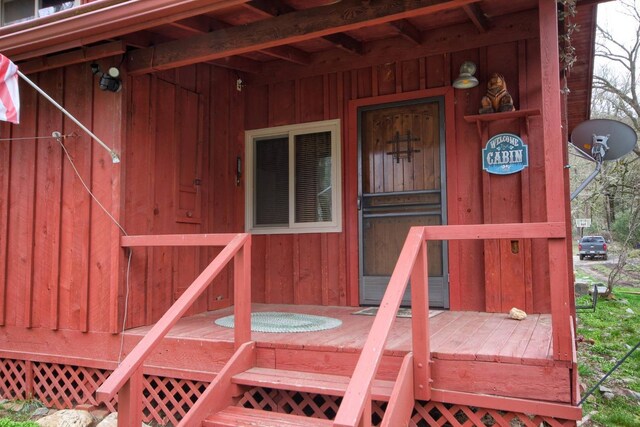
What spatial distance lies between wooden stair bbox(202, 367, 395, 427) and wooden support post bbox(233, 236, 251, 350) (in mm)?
216

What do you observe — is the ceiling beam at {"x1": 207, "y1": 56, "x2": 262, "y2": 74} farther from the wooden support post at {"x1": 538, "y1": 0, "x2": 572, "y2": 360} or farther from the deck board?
the wooden support post at {"x1": 538, "y1": 0, "x2": 572, "y2": 360}

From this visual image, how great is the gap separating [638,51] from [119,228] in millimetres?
16886

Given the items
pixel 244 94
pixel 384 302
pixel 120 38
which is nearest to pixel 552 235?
pixel 384 302

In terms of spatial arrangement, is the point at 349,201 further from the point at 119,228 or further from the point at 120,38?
the point at 120,38

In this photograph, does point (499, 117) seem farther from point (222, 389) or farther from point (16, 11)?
point (16, 11)

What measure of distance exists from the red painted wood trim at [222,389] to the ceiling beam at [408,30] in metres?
2.57

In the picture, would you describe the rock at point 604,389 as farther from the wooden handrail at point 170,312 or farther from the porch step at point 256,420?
the wooden handrail at point 170,312

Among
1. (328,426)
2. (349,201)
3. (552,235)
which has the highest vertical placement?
(349,201)

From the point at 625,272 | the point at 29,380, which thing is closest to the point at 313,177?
the point at 29,380

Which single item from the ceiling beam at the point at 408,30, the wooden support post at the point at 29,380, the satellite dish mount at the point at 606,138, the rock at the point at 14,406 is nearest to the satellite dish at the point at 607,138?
the satellite dish mount at the point at 606,138

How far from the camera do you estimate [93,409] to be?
3631 mm

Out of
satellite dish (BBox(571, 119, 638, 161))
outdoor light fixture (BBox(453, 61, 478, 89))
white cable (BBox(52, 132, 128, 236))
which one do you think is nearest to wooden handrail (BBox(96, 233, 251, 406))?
white cable (BBox(52, 132, 128, 236))

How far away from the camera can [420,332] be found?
8.46ft

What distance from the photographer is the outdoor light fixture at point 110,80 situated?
3.67 meters
